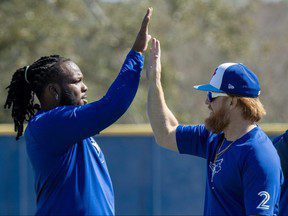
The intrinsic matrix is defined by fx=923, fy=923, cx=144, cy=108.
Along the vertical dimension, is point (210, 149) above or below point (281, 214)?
above

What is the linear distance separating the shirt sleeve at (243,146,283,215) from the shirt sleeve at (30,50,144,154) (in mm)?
728

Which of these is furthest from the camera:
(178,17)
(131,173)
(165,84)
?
(178,17)

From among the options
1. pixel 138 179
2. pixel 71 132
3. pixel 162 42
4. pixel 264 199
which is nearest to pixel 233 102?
pixel 264 199

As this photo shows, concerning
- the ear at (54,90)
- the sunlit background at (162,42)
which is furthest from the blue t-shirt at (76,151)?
the sunlit background at (162,42)

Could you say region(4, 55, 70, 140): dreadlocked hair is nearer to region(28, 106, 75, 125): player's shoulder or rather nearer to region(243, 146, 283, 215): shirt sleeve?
region(28, 106, 75, 125): player's shoulder

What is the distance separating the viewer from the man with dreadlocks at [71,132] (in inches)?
190

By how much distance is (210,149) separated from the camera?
5.23 metres

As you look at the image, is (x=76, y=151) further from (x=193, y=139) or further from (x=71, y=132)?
(x=193, y=139)

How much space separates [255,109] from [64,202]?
1.15 meters

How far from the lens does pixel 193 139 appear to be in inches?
214

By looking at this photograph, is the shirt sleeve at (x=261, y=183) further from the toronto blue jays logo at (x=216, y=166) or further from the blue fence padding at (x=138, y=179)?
the blue fence padding at (x=138, y=179)

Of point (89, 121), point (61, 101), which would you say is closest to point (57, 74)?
point (61, 101)

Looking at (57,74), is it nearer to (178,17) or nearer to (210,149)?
(210,149)

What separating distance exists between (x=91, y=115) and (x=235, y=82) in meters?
0.83
